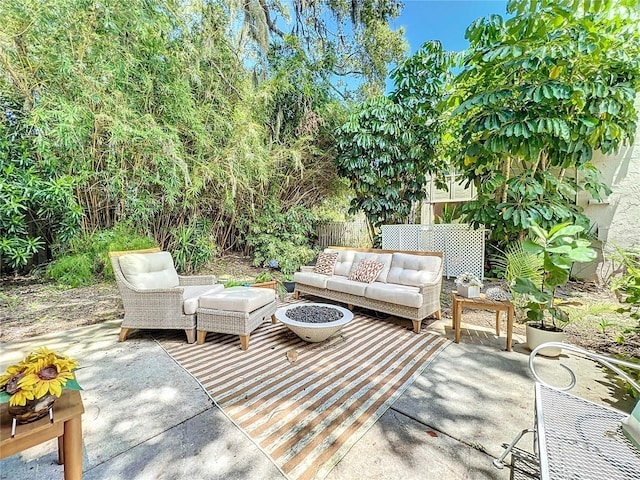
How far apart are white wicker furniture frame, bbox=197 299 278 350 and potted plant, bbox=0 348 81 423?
1605mm

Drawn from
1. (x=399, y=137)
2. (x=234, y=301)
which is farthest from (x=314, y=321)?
(x=399, y=137)

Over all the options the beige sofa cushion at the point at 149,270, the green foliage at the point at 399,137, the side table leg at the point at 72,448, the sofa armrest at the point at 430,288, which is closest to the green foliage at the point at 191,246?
the beige sofa cushion at the point at 149,270

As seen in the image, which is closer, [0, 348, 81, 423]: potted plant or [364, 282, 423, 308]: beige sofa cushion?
[0, 348, 81, 423]: potted plant

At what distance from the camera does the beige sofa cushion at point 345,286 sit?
3737 mm

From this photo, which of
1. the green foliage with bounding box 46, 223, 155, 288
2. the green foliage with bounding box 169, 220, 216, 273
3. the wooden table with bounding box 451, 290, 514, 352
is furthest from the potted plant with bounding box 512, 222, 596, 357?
the green foliage with bounding box 46, 223, 155, 288

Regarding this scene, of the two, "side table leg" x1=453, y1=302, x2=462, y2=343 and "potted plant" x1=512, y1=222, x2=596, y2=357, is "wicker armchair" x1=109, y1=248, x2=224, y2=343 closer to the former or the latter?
"side table leg" x1=453, y1=302, x2=462, y2=343

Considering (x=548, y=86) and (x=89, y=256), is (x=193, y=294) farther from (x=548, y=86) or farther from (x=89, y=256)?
(x=548, y=86)

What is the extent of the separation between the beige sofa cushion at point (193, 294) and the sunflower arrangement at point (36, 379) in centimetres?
164

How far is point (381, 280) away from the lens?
3934 millimetres

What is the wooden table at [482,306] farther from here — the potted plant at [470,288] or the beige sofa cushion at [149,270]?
the beige sofa cushion at [149,270]

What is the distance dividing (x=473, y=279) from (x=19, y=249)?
221 inches

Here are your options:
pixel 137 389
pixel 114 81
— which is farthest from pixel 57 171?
pixel 137 389

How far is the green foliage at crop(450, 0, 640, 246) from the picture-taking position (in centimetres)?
312

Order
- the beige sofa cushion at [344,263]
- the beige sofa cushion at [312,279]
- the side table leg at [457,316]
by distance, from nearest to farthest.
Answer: the side table leg at [457,316] → the beige sofa cushion at [312,279] → the beige sofa cushion at [344,263]
